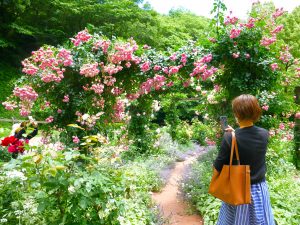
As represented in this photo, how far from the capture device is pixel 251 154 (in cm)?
232

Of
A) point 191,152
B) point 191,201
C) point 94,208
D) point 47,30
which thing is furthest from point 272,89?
point 47,30

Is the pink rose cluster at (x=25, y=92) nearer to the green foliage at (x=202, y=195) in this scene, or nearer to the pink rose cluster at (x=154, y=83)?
the pink rose cluster at (x=154, y=83)

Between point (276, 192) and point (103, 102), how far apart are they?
307 centimetres

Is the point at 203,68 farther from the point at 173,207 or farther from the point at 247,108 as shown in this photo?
the point at 247,108

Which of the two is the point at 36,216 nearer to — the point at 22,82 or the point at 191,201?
the point at 191,201

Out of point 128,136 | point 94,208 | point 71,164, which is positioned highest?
point 71,164

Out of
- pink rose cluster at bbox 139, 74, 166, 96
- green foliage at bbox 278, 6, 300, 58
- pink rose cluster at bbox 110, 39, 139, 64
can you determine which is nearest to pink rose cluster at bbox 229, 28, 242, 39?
pink rose cluster at bbox 139, 74, 166, 96

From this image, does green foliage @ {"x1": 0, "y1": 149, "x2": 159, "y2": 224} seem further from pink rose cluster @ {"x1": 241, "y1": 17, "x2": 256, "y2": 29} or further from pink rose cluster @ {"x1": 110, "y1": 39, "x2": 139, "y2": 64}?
pink rose cluster @ {"x1": 241, "y1": 17, "x2": 256, "y2": 29}

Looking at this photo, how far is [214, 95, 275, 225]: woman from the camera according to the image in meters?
2.31

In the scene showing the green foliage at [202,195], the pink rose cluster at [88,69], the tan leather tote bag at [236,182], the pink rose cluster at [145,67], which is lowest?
the green foliage at [202,195]

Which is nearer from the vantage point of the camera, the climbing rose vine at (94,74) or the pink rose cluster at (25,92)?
the pink rose cluster at (25,92)

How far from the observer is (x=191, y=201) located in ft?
15.9

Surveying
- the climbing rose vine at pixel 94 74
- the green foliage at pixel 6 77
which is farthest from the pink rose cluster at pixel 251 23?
the green foliage at pixel 6 77

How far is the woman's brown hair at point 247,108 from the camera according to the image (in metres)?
2.30
